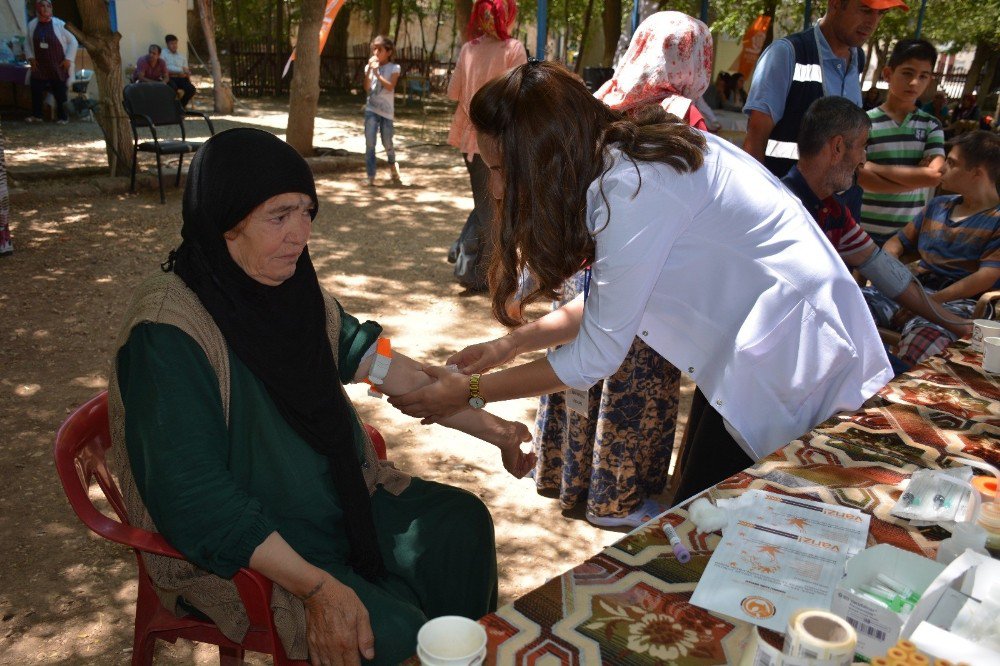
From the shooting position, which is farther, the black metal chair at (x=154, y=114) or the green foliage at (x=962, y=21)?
the green foliage at (x=962, y=21)

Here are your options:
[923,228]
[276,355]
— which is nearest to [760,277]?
[276,355]

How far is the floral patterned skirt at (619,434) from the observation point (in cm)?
317

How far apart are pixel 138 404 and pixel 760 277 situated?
4.77 ft

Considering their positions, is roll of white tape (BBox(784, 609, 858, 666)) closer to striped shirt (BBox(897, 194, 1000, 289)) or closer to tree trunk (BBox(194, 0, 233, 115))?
striped shirt (BBox(897, 194, 1000, 289))

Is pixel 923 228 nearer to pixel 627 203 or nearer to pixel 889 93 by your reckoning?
pixel 889 93

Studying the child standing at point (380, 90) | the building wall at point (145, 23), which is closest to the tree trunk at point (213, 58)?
the building wall at point (145, 23)

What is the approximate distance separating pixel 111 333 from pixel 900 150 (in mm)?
4799

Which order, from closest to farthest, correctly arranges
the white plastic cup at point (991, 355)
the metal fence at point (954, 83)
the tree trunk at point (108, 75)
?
the white plastic cup at point (991, 355), the tree trunk at point (108, 75), the metal fence at point (954, 83)

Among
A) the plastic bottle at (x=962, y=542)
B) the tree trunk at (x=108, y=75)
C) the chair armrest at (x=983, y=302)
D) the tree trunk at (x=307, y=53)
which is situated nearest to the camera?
the plastic bottle at (x=962, y=542)

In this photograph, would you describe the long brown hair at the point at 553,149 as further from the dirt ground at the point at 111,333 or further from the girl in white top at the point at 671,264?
the dirt ground at the point at 111,333

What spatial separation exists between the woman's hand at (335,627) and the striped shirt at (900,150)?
412cm

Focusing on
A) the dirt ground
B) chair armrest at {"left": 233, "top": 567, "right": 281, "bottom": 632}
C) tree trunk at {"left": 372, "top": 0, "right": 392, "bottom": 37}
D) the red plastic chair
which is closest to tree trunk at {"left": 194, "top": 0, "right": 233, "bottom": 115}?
the dirt ground

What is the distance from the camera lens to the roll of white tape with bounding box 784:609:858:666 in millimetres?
1052

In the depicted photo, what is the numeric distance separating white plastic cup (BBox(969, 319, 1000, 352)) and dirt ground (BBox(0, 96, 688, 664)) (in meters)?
1.49
